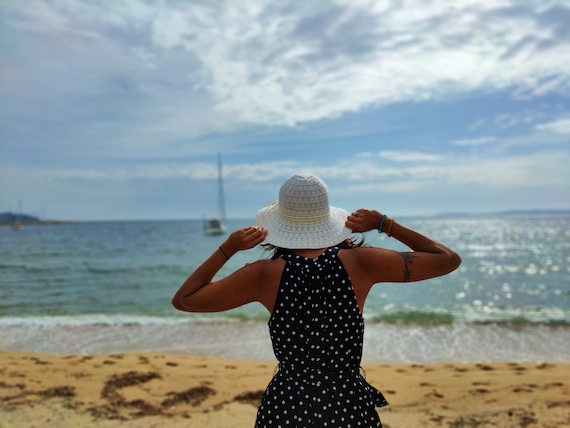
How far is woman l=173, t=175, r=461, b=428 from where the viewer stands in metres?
1.69

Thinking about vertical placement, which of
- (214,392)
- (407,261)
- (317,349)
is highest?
(407,261)

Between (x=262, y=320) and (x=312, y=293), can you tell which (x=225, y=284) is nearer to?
(x=312, y=293)

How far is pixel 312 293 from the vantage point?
5.51 ft

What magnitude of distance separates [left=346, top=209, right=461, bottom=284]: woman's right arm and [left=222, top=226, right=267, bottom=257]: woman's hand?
0.40 m

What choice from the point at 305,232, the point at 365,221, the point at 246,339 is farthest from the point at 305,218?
the point at 246,339

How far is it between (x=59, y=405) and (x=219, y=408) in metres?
1.89

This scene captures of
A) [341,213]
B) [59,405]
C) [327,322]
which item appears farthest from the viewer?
[59,405]

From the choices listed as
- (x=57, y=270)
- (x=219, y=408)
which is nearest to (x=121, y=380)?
(x=219, y=408)

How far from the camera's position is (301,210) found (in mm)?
1804

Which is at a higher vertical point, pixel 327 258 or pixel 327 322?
pixel 327 258

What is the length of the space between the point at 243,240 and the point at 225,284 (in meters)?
0.18

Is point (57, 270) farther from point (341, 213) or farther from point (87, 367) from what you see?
point (341, 213)

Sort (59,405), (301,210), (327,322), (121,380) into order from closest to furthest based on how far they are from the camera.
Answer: (327,322) → (301,210) → (59,405) → (121,380)

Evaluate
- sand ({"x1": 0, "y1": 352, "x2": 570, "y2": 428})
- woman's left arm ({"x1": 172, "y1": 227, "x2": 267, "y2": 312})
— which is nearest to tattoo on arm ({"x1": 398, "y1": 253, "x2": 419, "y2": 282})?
woman's left arm ({"x1": 172, "y1": 227, "x2": 267, "y2": 312})
